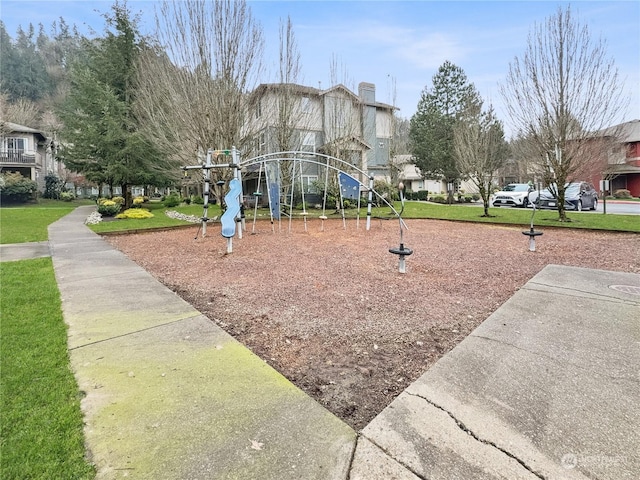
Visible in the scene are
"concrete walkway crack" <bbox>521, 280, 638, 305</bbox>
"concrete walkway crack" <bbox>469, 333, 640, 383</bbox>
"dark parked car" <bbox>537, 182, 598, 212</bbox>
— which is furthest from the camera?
"dark parked car" <bbox>537, 182, 598, 212</bbox>

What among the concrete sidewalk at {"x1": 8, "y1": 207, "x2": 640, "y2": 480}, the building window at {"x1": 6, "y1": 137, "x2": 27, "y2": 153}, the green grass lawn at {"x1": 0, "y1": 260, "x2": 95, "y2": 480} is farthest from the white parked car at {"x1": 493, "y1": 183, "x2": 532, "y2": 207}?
the building window at {"x1": 6, "y1": 137, "x2": 27, "y2": 153}

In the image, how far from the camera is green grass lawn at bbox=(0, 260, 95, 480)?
155 cm

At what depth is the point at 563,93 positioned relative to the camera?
10922 mm

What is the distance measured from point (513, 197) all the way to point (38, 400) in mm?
24982

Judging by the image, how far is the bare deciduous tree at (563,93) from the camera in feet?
34.3

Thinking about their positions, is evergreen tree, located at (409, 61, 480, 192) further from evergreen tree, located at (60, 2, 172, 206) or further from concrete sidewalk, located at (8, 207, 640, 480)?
concrete sidewalk, located at (8, 207, 640, 480)

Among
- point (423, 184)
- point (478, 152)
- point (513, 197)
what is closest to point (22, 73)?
point (423, 184)

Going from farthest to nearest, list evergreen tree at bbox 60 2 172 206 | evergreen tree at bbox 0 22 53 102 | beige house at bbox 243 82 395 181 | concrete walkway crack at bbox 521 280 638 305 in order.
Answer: evergreen tree at bbox 0 22 53 102, evergreen tree at bbox 60 2 172 206, beige house at bbox 243 82 395 181, concrete walkway crack at bbox 521 280 638 305

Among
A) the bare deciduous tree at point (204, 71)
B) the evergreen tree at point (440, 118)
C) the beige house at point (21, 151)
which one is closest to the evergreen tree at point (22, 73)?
the beige house at point (21, 151)

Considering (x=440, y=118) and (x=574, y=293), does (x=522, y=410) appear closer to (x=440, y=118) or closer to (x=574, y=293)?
(x=574, y=293)

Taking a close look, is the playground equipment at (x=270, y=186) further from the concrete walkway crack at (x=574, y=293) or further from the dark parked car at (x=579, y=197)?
the dark parked car at (x=579, y=197)

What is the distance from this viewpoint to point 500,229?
11094mm

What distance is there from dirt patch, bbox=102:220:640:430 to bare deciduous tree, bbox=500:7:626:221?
356 cm

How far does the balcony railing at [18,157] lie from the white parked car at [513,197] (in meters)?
35.3
